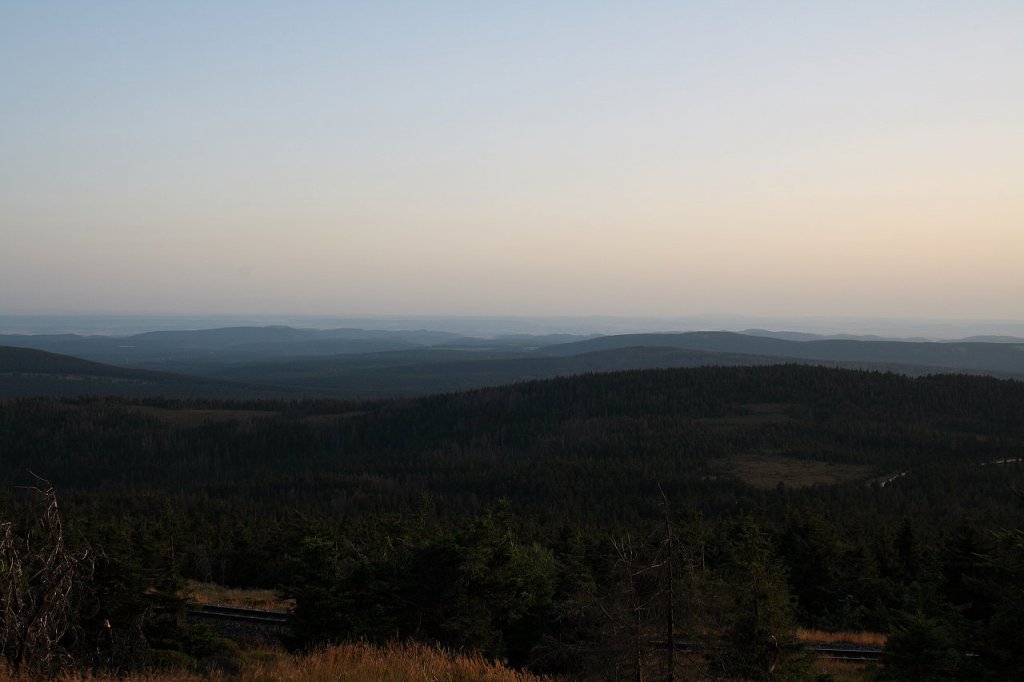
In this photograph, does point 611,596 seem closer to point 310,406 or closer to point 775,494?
point 775,494

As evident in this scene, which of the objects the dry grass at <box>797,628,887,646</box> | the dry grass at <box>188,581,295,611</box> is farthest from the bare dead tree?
the dry grass at <box>797,628,887,646</box>

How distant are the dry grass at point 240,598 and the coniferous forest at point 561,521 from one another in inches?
69.7

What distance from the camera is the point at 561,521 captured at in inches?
1822

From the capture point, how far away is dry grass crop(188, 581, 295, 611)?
30.6m

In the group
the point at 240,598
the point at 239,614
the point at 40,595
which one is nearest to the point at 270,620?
the point at 239,614

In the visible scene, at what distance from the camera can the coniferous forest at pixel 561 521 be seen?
12.9 meters

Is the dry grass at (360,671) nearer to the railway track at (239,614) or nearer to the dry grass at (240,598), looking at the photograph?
the railway track at (239,614)

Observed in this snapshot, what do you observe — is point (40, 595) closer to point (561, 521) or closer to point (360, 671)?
point (360, 671)

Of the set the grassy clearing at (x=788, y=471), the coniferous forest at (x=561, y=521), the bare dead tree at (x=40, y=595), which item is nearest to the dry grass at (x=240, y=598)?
the coniferous forest at (x=561, y=521)

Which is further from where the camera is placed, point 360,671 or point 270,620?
point 270,620

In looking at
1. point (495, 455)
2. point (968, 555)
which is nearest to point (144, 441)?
point (495, 455)

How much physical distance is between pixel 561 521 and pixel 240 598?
2082cm

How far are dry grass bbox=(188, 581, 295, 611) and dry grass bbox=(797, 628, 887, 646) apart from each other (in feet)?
67.8

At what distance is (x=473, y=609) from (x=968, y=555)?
74.8ft
